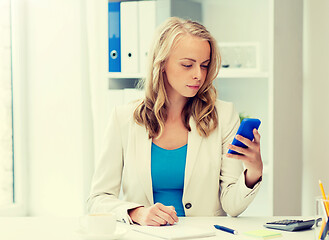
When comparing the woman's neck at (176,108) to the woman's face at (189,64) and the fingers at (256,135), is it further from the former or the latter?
the fingers at (256,135)

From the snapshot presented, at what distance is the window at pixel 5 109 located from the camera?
2.99 metres

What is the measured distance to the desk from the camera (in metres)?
1.51

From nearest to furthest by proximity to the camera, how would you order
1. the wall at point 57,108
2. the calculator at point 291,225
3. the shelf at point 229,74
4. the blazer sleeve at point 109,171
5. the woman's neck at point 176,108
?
1. the calculator at point 291,225
2. the blazer sleeve at point 109,171
3. the woman's neck at point 176,108
4. the shelf at point 229,74
5. the wall at point 57,108

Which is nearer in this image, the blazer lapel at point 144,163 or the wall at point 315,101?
the blazer lapel at point 144,163

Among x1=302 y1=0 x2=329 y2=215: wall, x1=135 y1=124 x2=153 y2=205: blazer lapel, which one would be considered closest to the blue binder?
x1=135 y1=124 x2=153 y2=205: blazer lapel

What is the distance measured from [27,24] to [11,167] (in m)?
0.85

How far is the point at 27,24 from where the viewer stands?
10.2ft

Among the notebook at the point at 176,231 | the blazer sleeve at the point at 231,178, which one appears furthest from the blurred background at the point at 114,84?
the notebook at the point at 176,231

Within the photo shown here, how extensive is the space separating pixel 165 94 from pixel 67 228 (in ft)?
2.47

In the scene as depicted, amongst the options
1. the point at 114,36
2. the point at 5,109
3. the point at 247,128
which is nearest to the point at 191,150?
the point at 247,128

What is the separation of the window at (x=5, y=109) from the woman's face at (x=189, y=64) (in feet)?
4.35

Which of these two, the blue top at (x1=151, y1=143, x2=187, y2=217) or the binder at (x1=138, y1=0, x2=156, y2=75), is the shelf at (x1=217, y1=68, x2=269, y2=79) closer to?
the binder at (x1=138, y1=0, x2=156, y2=75)

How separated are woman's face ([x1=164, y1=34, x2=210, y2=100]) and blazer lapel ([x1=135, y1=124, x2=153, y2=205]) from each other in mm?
245

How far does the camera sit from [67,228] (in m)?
1.61
